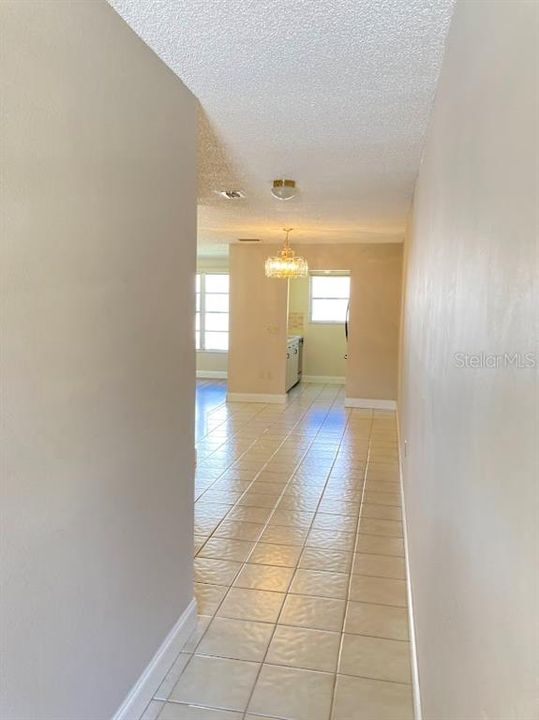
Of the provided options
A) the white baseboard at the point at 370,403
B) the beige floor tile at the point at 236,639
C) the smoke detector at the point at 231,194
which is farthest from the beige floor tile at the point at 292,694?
the white baseboard at the point at 370,403

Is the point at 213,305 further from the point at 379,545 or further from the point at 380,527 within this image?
the point at 379,545

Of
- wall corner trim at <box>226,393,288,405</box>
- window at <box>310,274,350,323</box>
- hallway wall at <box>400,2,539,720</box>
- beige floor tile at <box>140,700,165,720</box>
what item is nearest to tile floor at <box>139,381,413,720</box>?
beige floor tile at <box>140,700,165,720</box>

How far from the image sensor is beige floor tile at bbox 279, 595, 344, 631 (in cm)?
251

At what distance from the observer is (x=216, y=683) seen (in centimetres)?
210

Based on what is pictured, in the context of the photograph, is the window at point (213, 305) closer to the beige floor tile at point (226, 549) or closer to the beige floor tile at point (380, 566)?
the beige floor tile at point (226, 549)

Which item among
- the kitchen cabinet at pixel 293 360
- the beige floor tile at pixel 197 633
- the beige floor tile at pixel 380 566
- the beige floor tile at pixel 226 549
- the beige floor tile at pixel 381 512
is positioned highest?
the kitchen cabinet at pixel 293 360

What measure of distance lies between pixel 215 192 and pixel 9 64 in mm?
3058

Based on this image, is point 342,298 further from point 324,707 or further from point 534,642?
point 534,642

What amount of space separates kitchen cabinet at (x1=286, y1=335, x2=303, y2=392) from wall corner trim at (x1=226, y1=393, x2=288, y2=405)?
0.55 m

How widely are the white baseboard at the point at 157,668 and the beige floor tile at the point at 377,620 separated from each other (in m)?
0.72

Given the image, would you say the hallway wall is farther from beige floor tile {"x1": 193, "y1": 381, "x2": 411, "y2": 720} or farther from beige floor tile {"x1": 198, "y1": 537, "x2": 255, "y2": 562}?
beige floor tile {"x1": 198, "y1": 537, "x2": 255, "y2": 562}

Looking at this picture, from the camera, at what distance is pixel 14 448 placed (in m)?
1.21

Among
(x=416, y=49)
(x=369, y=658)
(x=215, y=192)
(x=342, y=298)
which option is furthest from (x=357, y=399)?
(x=416, y=49)

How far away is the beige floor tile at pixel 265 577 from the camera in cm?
282
